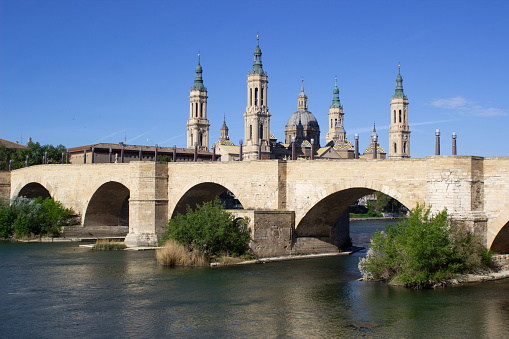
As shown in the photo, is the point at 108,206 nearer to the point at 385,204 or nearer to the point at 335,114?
the point at 385,204

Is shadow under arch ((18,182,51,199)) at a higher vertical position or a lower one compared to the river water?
higher

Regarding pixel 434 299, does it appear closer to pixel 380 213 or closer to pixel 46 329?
pixel 46 329

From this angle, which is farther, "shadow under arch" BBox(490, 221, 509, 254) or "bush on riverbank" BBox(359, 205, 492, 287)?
"shadow under arch" BBox(490, 221, 509, 254)

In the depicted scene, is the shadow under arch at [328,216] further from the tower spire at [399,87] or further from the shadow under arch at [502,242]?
the tower spire at [399,87]

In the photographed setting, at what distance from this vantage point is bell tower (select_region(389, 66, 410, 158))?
4865 inches

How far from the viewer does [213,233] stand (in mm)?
27500

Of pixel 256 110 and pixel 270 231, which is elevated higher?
pixel 256 110

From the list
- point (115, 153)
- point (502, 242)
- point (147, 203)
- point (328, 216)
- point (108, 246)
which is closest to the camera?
point (502, 242)

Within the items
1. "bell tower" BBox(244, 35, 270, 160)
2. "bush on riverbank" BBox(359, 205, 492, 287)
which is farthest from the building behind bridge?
"bush on riverbank" BBox(359, 205, 492, 287)

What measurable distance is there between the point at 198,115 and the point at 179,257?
8913 centimetres

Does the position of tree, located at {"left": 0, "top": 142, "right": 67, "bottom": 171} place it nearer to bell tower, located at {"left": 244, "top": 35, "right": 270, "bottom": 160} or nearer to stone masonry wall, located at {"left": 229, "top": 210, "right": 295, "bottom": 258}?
bell tower, located at {"left": 244, "top": 35, "right": 270, "bottom": 160}

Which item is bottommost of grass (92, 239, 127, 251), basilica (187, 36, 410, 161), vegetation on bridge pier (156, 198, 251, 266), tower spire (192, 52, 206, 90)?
grass (92, 239, 127, 251)

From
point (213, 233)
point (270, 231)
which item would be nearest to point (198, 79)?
point (270, 231)

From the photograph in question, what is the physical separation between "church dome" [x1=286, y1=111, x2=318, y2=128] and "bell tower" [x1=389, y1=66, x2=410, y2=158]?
17250 millimetres
